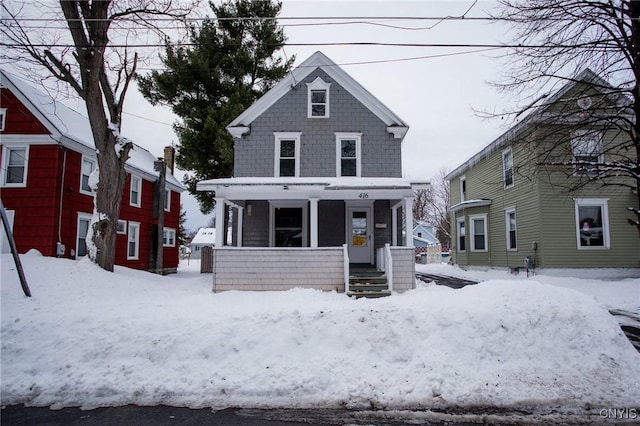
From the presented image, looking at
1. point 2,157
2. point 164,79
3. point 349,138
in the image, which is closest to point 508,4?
point 349,138

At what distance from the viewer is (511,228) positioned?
1791 cm

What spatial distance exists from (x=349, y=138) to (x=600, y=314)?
9.97 metres

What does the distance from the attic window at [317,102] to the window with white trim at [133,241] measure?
11.1 meters

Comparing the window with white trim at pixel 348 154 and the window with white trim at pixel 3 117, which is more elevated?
the window with white trim at pixel 3 117

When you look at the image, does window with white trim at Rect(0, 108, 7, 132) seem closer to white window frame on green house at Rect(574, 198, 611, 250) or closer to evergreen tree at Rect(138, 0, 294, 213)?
evergreen tree at Rect(138, 0, 294, 213)

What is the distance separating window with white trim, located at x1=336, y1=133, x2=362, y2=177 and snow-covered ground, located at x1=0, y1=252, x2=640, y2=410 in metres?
7.83

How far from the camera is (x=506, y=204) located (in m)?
18.2

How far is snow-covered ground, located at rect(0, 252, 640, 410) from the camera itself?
464cm

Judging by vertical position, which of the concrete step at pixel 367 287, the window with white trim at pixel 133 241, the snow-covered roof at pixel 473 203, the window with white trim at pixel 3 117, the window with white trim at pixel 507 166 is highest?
the window with white trim at pixel 3 117

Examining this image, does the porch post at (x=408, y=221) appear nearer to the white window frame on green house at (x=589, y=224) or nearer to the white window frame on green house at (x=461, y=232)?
the white window frame on green house at (x=589, y=224)

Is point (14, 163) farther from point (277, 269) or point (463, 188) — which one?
point (463, 188)

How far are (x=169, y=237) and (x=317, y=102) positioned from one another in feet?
44.5

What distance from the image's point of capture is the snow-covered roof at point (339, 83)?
46.0ft

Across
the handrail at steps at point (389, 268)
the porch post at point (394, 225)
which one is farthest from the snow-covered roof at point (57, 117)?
the porch post at point (394, 225)
